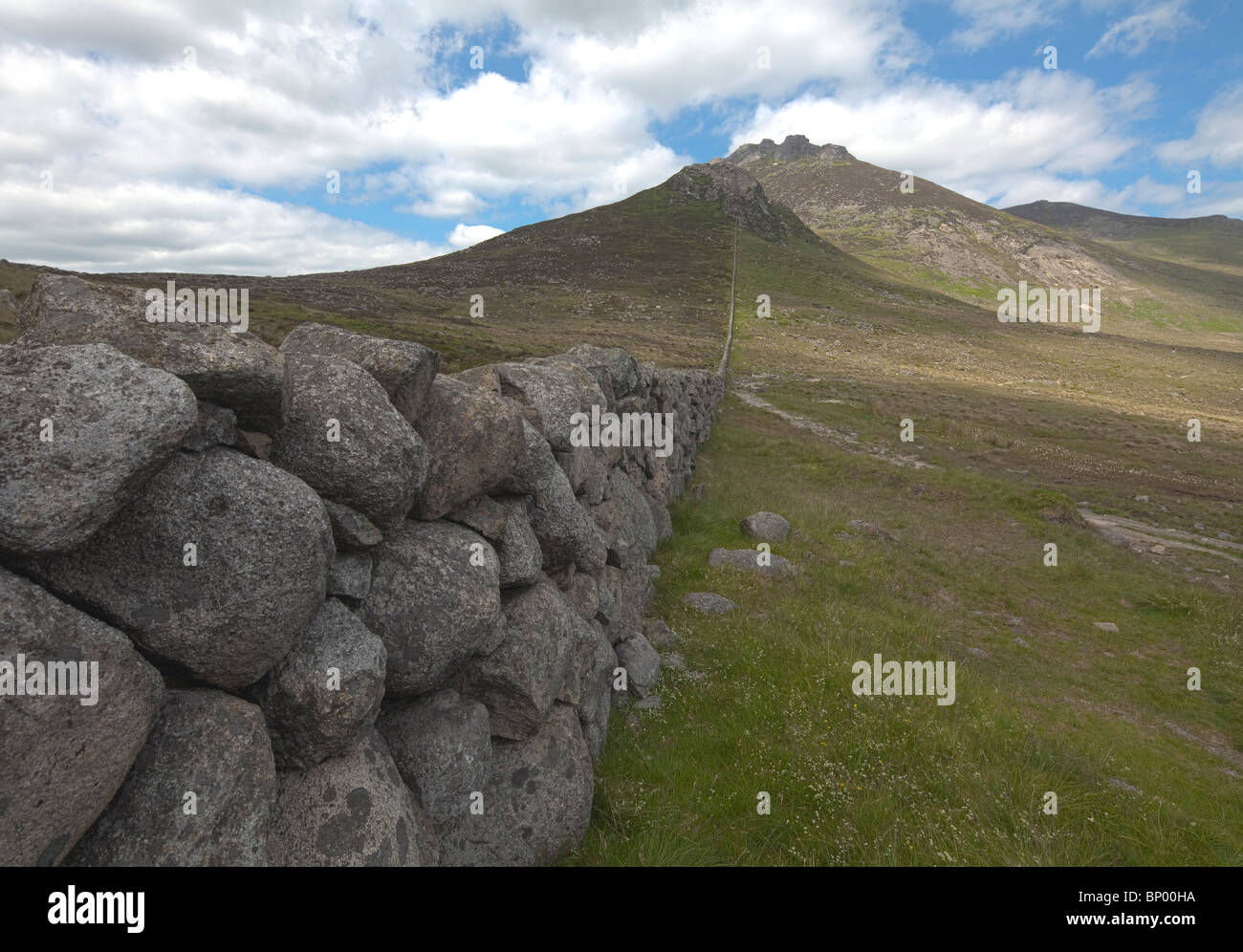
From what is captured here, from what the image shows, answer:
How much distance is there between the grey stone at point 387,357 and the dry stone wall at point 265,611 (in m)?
0.03

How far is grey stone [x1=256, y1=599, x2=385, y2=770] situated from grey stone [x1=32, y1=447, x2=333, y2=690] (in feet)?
0.61

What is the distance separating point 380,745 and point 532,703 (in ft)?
4.73

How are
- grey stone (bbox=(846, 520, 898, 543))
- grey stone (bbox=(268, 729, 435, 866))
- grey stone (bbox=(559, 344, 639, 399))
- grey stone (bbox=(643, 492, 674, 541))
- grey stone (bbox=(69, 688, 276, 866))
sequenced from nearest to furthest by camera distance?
grey stone (bbox=(69, 688, 276, 866)) < grey stone (bbox=(268, 729, 435, 866)) < grey stone (bbox=(559, 344, 639, 399)) < grey stone (bbox=(643, 492, 674, 541)) < grey stone (bbox=(846, 520, 898, 543))

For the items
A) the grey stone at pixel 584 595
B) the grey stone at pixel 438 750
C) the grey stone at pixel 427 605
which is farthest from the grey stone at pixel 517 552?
the grey stone at pixel 438 750

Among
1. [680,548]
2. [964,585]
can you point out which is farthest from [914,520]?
[680,548]

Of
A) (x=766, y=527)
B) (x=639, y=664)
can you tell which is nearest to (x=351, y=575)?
(x=639, y=664)

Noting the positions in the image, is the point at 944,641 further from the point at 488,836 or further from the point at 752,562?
the point at 488,836

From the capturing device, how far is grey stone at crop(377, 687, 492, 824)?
4848 millimetres

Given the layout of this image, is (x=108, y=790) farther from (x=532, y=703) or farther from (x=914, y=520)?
(x=914, y=520)

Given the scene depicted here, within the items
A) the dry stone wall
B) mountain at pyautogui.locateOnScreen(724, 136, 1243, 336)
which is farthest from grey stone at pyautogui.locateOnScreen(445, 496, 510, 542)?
mountain at pyautogui.locateOnScreen(724, 136, 1243, 336)

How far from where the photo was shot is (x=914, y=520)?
18.6 m

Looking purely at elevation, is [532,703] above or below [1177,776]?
above

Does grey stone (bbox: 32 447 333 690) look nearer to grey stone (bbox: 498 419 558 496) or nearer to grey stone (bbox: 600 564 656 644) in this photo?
grey stone (bbox: 498 419 558 496)
